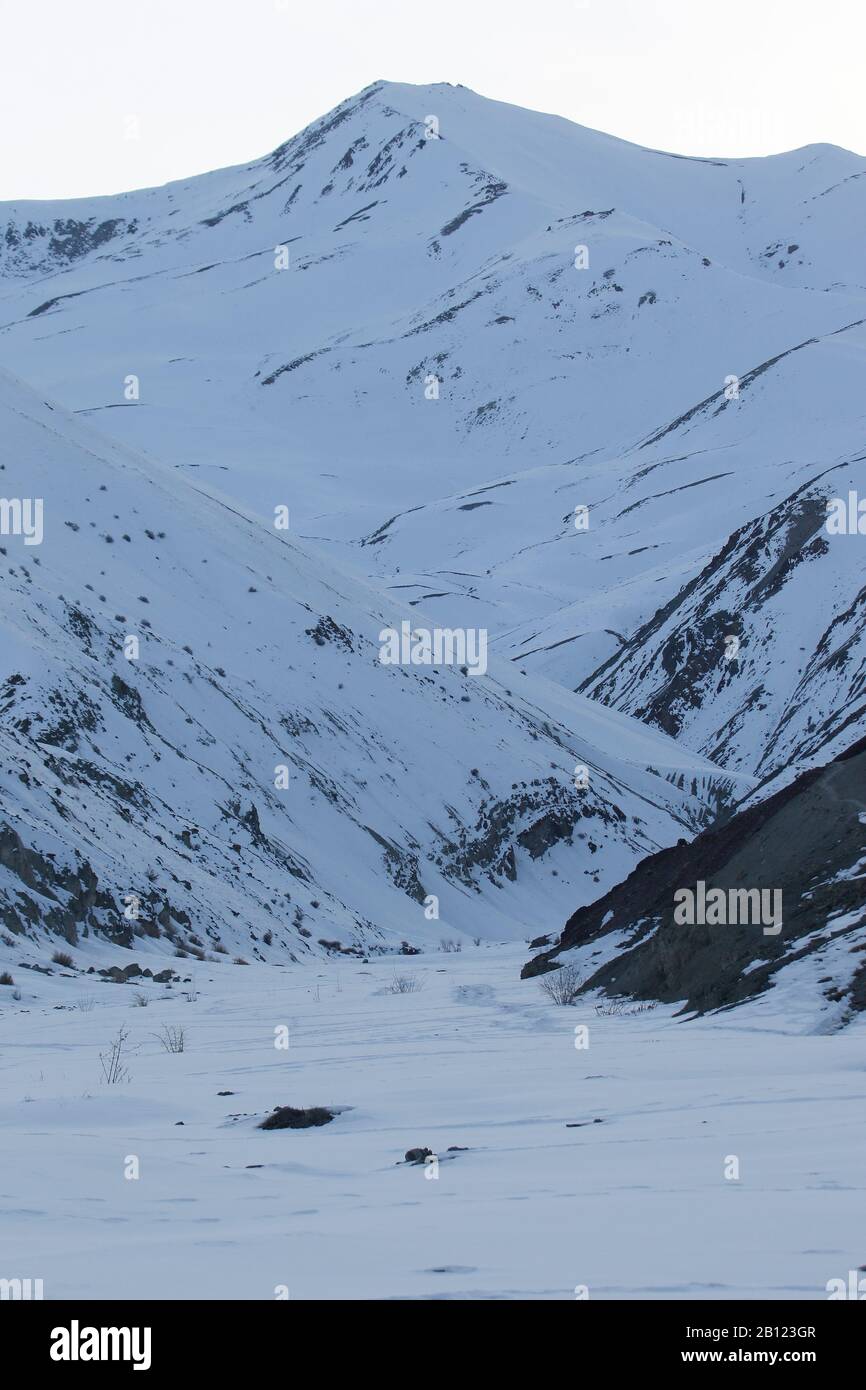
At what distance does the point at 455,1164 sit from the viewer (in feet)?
24.0

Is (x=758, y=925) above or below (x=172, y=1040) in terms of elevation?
above

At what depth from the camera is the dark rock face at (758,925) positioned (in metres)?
12.2

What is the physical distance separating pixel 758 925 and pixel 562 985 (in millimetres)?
2905

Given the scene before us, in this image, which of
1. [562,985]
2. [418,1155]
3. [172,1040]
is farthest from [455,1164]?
[562,985]

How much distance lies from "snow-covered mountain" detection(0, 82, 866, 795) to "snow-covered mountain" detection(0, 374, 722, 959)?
890 centimetres

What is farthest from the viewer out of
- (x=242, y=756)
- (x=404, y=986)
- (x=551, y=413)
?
(x=551, y=413)

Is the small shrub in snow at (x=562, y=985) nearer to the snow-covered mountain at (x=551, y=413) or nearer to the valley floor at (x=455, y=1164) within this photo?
the valley floor at (x=455, y=1164)

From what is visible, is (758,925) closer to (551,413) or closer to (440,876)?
(440,876)

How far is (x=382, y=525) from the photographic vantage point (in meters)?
117

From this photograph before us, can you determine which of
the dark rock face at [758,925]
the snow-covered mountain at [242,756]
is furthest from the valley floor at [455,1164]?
the snow-covered mountain at [242,756]

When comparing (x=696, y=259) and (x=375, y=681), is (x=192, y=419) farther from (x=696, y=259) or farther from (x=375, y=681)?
(x=375, y=681)

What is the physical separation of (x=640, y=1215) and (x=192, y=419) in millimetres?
144032
